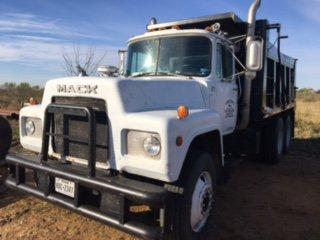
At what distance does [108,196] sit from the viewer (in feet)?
13.0

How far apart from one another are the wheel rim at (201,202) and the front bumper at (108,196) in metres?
0.48

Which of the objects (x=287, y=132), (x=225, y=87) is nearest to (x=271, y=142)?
(x=287, y=132)

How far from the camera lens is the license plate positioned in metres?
4.20

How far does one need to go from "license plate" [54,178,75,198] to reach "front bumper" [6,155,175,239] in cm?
5

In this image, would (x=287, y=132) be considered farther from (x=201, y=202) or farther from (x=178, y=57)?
(x=201, y=202)

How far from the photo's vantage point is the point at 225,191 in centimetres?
698

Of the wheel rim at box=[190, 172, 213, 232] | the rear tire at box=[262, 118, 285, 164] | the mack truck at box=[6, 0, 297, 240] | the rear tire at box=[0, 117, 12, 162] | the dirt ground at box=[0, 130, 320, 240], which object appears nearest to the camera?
the mack truck at box=[6, 0, 297, 240]

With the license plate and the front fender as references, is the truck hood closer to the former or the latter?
the front fender

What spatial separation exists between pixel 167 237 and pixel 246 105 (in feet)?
12.2

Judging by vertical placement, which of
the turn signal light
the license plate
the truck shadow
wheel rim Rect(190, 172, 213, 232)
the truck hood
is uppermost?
the truck hood

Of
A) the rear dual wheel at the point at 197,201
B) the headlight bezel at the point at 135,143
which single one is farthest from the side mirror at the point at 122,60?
the headlight bezel at the point at 135,143

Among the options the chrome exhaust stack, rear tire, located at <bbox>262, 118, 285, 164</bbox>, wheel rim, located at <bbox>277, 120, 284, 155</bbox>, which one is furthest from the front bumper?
wheel rim, located at <bbox>277, 120, 284, 155</bbox>

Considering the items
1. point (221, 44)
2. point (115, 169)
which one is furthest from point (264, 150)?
point (115, 169)

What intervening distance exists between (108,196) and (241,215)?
2547 mm
